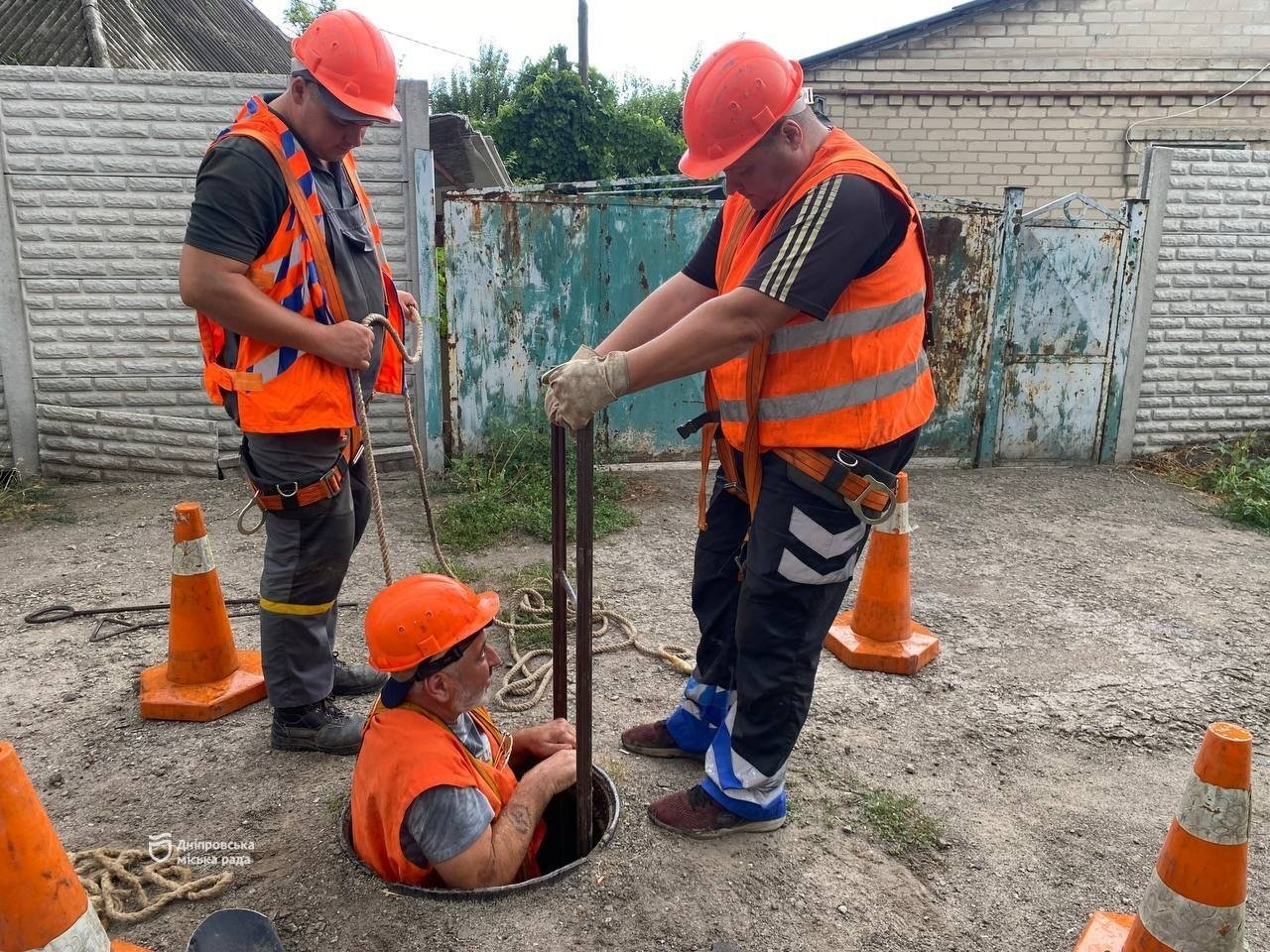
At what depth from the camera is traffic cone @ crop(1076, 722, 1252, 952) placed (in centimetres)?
188

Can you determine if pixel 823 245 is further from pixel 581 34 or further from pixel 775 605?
pixel 581 34

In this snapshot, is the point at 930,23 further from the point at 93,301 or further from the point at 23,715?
the point at 23,715

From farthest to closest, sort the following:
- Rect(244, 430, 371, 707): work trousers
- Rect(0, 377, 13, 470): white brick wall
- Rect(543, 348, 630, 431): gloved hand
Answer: Rect(0, 377, 13, 470): white brick wall
Rect(244, 430, 371, 707): work trousers
Rect(543, 348, 630, 431): gloved hand

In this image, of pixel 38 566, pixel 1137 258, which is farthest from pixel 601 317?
pixel 1137 258

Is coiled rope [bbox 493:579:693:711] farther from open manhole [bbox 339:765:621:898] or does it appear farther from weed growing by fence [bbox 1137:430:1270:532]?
weed growing by fence [bbox 1137:430:1270:532]

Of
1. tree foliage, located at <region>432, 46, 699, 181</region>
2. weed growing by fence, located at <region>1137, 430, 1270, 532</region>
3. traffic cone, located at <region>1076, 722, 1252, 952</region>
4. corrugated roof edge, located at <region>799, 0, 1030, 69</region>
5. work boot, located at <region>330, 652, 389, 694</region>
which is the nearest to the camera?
traffic cone, located at <region>1076, 722, 1252, 952</region>

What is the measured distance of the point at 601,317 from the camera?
6359mm

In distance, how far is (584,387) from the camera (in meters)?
2.23

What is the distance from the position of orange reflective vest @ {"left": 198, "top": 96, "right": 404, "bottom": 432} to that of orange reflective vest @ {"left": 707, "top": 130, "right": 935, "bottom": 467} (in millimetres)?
1219

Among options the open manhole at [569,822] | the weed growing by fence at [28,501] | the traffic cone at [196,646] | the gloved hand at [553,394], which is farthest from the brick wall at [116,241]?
the open manhole at [569,822]

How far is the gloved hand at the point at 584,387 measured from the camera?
7.32 ft

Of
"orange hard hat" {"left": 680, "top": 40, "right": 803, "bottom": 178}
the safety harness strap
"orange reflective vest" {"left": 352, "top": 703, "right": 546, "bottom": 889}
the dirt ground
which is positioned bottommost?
the dirt ground

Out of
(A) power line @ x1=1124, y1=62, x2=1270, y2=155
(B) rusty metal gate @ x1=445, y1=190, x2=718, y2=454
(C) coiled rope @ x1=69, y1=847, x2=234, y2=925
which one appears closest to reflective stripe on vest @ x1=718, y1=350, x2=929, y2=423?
(C) coiled rope @ x1=69, y1=847, x2=234, y2=925

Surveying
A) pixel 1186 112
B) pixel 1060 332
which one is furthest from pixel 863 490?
pixel 1186 112
